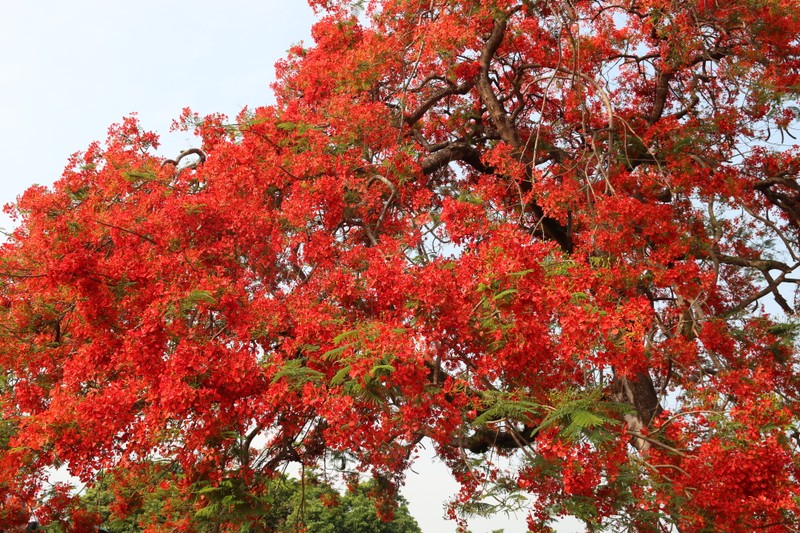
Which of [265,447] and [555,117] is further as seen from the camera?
[555,117]

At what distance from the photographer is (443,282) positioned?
488 centimetres

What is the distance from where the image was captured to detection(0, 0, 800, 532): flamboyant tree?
4.93 metres

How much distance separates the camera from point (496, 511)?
6672 mm

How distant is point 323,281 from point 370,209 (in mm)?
1405

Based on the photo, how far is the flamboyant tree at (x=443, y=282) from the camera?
16.2 ft

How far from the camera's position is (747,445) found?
191 inches

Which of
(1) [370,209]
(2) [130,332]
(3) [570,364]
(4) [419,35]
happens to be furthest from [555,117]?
(2) [130,332]

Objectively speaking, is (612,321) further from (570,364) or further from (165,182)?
(165,182)

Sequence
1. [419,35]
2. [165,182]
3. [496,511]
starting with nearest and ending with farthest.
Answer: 1. [496,511]
2. [165,182]
3. [419,35]

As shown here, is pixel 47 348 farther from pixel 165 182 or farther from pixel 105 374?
pixel 165 182

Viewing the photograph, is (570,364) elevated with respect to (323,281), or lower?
lower

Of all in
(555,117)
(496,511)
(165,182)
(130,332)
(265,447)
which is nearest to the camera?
(130,332)

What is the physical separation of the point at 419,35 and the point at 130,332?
190 inches

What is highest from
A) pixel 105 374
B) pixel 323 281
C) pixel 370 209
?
pixel 370 209
